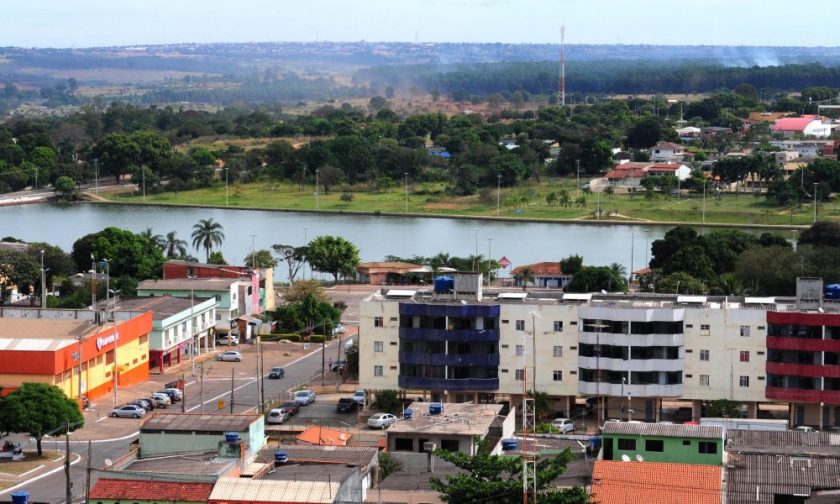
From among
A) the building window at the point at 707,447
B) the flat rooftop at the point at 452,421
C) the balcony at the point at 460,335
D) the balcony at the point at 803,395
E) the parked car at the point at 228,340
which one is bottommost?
the parked car at the point at 228,340

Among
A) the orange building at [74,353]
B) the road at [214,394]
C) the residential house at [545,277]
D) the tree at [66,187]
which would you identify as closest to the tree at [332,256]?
the residential house at [545,277]

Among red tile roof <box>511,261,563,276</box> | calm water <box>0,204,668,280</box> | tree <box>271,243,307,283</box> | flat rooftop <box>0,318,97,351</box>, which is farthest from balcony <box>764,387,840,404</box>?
calm water <box>0,204,668,280</box>

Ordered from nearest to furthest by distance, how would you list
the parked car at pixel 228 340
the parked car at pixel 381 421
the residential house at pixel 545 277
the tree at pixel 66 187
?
the parked car at pixel 381 421 < the parked car at pixel 228 340 < the residential house at pixel 545 277 < the tree at pixel 66 187

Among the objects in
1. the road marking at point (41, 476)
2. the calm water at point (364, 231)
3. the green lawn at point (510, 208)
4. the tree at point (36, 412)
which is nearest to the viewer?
the road marking at point (41, 476)

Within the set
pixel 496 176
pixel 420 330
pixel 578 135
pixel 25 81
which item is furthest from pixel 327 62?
pixel 420 330

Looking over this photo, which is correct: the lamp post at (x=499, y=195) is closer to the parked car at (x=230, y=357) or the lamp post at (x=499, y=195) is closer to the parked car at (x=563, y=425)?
the parked car at (x=230, y=357)

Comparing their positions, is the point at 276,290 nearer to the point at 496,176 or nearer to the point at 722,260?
the point at 722,260

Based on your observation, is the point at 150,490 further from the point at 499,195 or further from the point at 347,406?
the point at 499,195

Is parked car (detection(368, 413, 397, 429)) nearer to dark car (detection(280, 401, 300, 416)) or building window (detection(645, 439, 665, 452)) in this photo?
dark car (detection(280, 401, 300, 416))

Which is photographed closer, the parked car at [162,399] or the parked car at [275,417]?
the parked car at [275,417]
